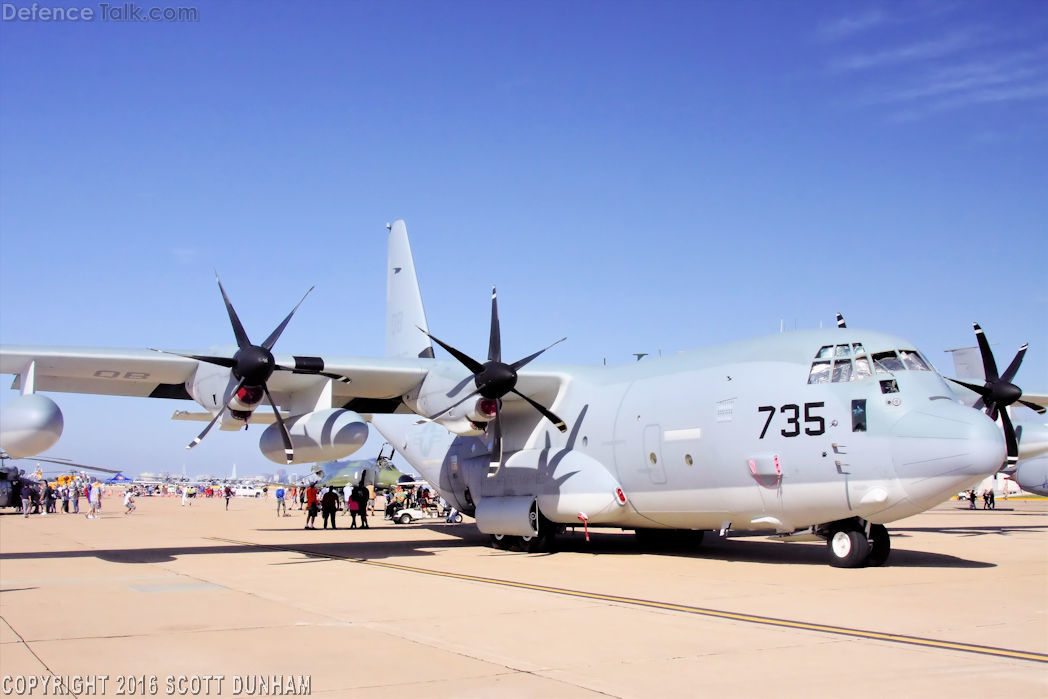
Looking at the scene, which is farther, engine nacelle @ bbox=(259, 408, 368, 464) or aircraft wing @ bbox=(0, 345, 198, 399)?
engine nacelle @ bbox=(259, 408, 368, 464)

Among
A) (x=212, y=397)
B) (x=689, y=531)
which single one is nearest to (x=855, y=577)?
(x=689, y=531)

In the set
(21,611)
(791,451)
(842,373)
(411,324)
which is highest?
(411,324)

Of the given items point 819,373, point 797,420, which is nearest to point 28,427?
point 797,420

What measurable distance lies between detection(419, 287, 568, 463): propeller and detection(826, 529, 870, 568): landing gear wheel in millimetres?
6064

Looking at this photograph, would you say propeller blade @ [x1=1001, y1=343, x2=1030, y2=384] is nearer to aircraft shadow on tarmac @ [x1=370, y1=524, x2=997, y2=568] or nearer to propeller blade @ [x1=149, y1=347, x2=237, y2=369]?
aircraft shadow on tarmac @ [x1=370, y1=524, x2=997, y2=568]

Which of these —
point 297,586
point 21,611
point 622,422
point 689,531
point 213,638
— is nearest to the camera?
point 213,638

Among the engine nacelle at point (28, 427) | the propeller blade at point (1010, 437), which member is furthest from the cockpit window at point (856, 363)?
the engine nacelle at point (28, 427)

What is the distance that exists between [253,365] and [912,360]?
37.5 ft

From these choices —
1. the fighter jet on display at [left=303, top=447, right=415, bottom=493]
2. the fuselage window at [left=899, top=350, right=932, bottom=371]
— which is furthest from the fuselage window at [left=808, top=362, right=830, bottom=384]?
the fighter jet on display at [left=303, top=447, right=415, bottom=493]

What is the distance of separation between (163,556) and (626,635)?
1224 centimetres

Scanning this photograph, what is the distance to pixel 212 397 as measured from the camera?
699 inches

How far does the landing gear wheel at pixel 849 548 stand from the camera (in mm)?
13680

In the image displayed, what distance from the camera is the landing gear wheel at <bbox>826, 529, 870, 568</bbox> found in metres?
13.7

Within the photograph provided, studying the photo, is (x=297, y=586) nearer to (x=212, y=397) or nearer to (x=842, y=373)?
(x=212, y=397)
